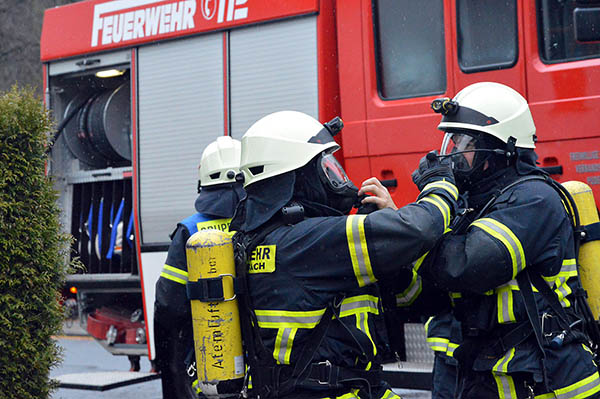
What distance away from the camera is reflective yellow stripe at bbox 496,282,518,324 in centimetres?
285

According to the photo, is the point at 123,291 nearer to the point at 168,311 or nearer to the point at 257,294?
the point at 168,311

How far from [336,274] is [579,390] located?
0.95 metres

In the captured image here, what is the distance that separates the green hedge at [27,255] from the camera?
4.38m

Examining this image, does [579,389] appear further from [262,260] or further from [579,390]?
[262,260]

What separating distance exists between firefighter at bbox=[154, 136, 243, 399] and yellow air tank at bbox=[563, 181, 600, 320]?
1756 millimetres

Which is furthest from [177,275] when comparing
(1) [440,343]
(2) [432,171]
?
(2) [432,171]

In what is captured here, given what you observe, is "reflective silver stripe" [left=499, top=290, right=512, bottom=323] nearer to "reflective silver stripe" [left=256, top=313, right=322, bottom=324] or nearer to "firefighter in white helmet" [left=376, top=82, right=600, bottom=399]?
"firefighter in white helmet" [left=376, top=82, right=600, bottom=399]

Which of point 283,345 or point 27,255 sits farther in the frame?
point 27,255

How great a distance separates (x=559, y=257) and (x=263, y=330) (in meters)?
1.05

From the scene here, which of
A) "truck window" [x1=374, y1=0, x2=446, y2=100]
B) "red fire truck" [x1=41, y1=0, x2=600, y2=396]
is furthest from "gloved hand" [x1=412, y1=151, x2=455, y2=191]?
"truck window" [x1=374, y1=0, x2=446, y2=100]

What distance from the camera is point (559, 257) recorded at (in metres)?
2.87

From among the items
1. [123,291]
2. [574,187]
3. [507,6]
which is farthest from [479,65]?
[123,291]

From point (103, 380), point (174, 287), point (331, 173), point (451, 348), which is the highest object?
point (331, 173)

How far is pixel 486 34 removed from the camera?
504 centimetres
